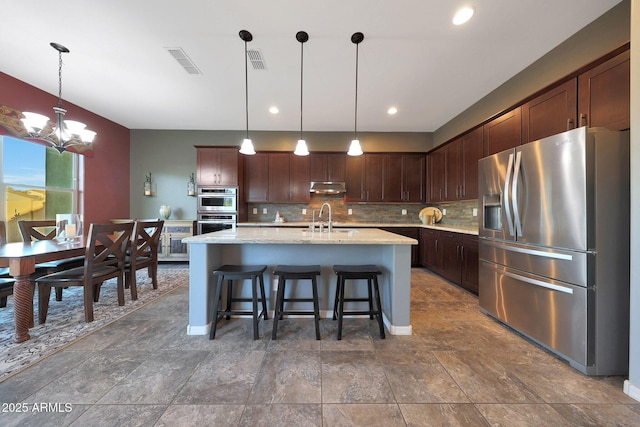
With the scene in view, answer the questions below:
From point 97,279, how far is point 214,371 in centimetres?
180

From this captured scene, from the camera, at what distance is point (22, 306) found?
200 cm

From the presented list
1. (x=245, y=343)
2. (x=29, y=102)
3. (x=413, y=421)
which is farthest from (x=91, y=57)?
(x=413, y=421)

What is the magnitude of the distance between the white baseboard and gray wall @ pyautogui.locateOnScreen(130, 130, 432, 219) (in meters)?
4.46

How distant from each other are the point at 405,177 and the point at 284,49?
3.49 metres

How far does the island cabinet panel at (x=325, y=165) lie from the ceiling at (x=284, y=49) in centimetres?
111

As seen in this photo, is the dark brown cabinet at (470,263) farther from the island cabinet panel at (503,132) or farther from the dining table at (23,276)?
the dining table at (23,276)

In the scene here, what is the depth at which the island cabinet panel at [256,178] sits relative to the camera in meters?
5.04

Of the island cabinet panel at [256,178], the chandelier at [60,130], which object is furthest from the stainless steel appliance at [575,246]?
the chandelier at [60,130]

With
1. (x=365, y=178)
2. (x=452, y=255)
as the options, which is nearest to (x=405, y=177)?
(x=365, y=178)

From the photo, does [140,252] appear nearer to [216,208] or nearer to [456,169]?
[216,208]

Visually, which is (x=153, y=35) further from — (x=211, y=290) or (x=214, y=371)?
(x=214, y=371)

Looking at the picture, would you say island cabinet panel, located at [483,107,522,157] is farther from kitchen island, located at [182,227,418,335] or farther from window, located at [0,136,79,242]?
window, located at [0,136,79,242]

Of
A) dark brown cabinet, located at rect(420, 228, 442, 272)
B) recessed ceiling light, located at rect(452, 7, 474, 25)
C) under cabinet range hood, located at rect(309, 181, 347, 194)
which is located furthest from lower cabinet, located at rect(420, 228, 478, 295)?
recessed ceiling light, located at rect(452, 7, 474, 25)

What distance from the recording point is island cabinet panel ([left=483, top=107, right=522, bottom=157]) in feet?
9.02
